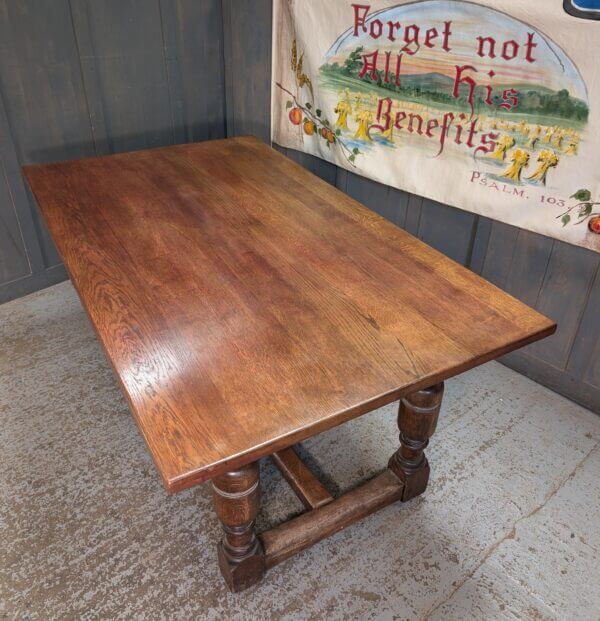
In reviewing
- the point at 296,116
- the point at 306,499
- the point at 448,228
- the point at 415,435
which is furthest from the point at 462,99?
the point at 306,499

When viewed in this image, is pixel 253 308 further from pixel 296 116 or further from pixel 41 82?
pixel 41 82

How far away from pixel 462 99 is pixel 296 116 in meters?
0.89

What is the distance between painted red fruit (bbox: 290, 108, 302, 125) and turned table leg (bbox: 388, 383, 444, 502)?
1567 mm

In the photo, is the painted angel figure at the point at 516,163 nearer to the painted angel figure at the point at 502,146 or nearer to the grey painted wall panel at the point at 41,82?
the painted angel figure at the point at 502,146

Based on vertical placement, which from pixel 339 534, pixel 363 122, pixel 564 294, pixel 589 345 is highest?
pixel 363 122

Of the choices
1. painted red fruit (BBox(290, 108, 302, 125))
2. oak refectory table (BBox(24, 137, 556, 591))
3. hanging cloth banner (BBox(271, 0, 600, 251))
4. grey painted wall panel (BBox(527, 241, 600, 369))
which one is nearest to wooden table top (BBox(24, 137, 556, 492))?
oak refectory table (BBox(24, 137, 556, 591))

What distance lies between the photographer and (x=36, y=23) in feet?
7.25

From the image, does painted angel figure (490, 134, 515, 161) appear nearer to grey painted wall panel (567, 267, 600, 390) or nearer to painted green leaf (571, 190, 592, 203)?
painted green leaf (571, 190, 592, 203)

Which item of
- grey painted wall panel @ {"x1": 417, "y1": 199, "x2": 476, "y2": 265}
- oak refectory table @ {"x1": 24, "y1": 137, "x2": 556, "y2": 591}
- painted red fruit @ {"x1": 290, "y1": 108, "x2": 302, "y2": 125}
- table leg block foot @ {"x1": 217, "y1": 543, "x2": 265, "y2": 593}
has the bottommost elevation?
table leg block foot @ {"x1": 217, "y1": 543, "x2": 265, "y2": 593}

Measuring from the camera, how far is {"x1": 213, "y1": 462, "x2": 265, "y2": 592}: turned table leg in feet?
3.84

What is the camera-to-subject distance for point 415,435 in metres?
1.53

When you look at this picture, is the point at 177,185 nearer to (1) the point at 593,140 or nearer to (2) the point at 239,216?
Answer: (2) the point at 239,216

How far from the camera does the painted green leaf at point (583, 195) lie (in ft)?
5.60

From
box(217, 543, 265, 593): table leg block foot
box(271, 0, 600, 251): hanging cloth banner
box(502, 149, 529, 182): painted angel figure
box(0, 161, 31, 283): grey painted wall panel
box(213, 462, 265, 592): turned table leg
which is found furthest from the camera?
box(0, 161, 31, 283): grey painted wall panel
